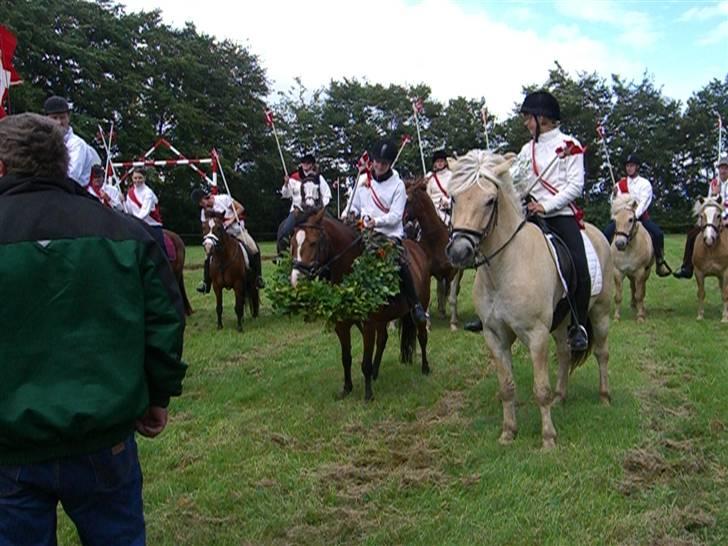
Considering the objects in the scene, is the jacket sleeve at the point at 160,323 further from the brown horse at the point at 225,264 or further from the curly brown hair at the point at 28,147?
the brown horse at the point at 225,264

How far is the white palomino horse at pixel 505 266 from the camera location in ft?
18.0

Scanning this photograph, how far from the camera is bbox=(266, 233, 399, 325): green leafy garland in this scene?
6.91 metres

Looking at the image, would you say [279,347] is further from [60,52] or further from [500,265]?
[60,52]

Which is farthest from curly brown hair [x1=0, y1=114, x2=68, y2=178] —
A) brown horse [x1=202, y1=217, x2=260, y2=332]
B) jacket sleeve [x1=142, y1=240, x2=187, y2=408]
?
brown horse [x1=202, y1=217, x2=260, y2=332]

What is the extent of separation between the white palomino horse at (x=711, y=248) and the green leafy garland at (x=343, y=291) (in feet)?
24.9

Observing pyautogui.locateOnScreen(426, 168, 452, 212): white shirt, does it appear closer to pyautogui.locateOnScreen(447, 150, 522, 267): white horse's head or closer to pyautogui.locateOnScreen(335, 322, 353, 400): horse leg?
pyautogui.locateOnScreen(335, 322, 353, 400): horse leg

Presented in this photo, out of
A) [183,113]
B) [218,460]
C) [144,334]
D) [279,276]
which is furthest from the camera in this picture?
[183,113]

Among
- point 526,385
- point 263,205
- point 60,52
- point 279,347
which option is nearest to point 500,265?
point 526,385

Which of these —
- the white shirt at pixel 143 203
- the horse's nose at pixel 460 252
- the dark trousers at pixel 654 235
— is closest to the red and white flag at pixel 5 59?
the horse's nose at pixel 460 252

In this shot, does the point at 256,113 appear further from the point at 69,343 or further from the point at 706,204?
the point at 69,343

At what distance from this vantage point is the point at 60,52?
1463 inches

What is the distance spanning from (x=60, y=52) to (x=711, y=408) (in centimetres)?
3886

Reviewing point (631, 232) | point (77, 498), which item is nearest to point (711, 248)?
point (631, 232)

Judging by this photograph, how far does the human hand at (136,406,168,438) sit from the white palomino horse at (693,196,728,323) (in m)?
11.6
